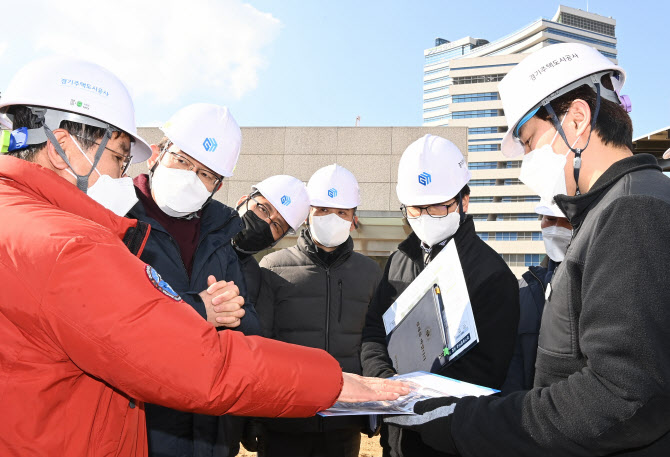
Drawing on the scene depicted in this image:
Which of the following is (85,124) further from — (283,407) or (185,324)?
(283,407)

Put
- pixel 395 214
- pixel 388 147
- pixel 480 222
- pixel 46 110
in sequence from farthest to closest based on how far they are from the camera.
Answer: pixel 480 222
pixel 388 147
pixel 395 214
pixel 46 110

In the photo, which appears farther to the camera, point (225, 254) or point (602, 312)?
point (225, 254)

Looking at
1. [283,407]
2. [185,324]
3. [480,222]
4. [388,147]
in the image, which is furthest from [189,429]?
[480,222]

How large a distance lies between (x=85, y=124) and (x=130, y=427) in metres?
1.17

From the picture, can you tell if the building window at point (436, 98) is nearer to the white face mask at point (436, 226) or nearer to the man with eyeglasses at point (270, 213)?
the man with eyeglasses at point (270, 213)

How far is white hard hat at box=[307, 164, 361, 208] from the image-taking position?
449 centimetres

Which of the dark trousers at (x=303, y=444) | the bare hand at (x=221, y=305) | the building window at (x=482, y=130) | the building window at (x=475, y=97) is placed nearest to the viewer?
the bare hand at (x=221, y=305)

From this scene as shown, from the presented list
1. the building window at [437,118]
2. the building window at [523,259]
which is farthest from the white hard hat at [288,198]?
the building window at [437,118]

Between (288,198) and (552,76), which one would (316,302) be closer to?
(288,198)

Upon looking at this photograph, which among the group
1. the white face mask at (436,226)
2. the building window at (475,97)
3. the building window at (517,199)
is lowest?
the white face mask at (436,226)

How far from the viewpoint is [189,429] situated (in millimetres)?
2771

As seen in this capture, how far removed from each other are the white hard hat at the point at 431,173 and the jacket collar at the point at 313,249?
1329mm

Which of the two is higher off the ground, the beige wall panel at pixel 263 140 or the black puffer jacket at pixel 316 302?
the beige wall panel at pixel 263 140

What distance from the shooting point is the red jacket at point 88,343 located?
1290mm
